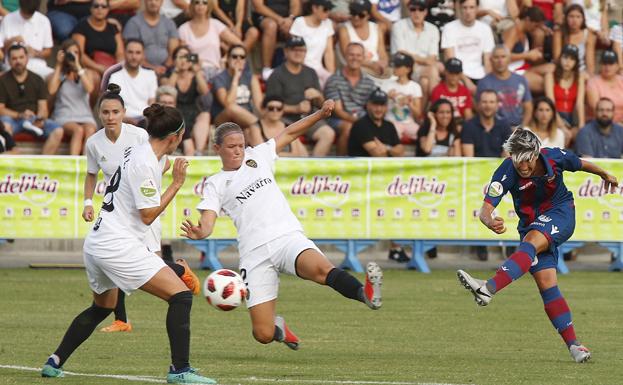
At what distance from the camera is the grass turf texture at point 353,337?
10289 millimetres

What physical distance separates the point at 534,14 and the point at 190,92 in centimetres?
670

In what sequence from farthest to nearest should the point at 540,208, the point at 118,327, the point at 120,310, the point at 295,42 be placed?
the point at 295,42 → the point at 120,310 → the point at 118,327 → the point at 540,208

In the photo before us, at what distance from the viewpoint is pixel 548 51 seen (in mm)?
23844

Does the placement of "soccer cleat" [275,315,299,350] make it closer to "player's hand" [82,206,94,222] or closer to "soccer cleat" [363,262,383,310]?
"soccer cleat" [363,262,383,310]

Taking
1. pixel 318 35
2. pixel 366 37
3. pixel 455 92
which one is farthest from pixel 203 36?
pixel 455 92

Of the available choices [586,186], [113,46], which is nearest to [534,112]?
[586,186]

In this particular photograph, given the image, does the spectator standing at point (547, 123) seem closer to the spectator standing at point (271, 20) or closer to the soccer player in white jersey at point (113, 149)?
the spectator standing at point (271, 20)

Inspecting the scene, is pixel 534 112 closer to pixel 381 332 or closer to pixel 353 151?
pixel 353 151

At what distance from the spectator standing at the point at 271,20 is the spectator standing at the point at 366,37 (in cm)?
89

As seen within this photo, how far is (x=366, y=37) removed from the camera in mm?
22906

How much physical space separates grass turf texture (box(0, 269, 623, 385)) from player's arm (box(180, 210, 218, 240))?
41.1 inches

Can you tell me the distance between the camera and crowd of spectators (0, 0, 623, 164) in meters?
20.6

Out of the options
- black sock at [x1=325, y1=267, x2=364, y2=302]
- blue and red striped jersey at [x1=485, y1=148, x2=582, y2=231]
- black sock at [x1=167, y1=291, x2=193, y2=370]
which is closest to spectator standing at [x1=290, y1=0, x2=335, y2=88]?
blue and red striped jersey at [x1=485, y1=148, x2=582, y2=231]

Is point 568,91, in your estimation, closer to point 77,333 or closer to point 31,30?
point 31,30
